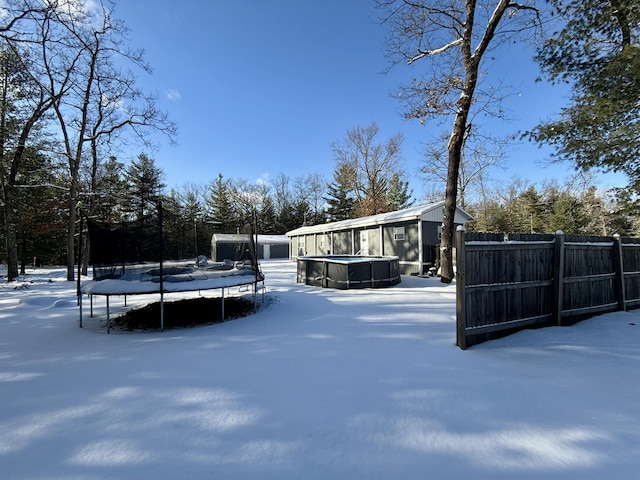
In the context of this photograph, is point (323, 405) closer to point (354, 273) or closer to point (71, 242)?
point (354, 273)

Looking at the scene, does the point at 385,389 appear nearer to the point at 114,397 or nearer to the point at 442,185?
the point at 114,397

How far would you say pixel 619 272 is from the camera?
5.06 m

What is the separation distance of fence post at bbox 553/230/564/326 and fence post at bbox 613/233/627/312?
1.73 metres

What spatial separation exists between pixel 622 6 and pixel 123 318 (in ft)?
30.1

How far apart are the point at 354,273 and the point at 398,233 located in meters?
4.78

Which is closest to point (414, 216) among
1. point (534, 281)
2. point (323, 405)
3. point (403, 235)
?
point (403, 235)

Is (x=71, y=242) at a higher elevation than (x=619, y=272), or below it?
higher

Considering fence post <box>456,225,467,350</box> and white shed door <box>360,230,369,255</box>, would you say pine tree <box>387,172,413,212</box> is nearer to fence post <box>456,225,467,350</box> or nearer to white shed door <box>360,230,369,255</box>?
white shed door <box>360,230,369,255</box>

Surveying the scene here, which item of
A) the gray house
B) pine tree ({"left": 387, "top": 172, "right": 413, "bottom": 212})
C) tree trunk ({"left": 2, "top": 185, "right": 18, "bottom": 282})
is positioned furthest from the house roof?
pine tree ({"left": 387, "top": 172, "right": 413, "bottom": 212})

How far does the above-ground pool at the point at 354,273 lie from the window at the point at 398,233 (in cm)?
319

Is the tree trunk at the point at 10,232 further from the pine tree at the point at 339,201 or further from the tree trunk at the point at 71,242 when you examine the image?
the pine tree at the point at 339,201

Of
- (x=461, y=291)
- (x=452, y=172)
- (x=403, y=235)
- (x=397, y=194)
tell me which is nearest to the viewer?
(x=461, y=291)

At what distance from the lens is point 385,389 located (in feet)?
8.38

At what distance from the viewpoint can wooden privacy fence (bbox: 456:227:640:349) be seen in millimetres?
3590
